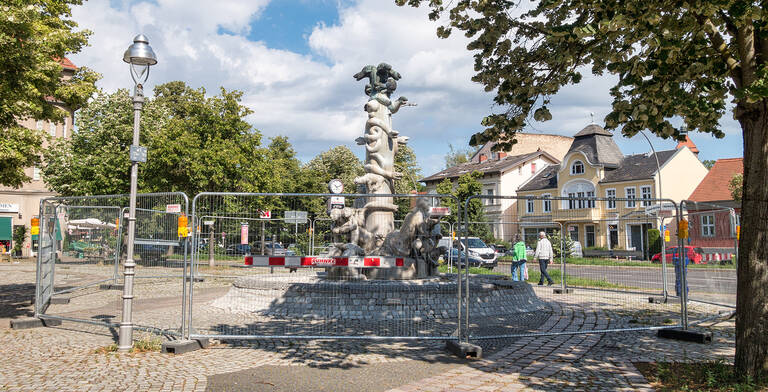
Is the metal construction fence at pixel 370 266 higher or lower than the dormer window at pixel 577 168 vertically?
lower

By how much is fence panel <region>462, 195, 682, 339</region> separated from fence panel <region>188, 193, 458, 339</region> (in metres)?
1.17

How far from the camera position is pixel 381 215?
14.5 meters

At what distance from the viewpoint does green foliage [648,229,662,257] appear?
11116 mm

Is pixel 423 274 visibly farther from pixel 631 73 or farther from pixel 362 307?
pixel 631 73

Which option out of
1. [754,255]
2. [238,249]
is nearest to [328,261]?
[238,249]

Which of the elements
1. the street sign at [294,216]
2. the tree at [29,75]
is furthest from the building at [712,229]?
the tree at [29,75]

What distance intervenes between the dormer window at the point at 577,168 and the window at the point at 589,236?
1642 inches

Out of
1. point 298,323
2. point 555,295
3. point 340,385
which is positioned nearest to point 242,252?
point 298,323

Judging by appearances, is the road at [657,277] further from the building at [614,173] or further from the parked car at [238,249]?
the building at [614,173]

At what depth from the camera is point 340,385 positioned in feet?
17.9

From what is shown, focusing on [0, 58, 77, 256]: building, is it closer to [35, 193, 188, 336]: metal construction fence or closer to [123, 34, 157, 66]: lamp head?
[35, 193, 188, 336]: metal construction fence

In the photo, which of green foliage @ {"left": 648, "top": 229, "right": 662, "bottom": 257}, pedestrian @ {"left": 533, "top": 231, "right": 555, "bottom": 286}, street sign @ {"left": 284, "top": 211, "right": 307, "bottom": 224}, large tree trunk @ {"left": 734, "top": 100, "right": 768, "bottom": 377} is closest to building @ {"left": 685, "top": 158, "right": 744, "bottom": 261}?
green foliage @ {"left": 648, "top": 229, "right": 662, "bottom": 257}

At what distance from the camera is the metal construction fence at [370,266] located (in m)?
8.35

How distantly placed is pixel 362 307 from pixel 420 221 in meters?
3.54
